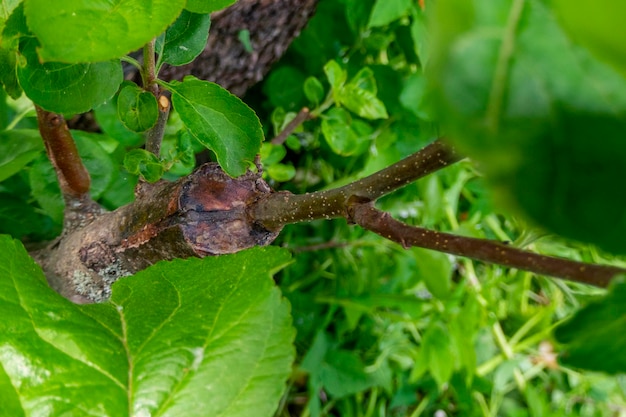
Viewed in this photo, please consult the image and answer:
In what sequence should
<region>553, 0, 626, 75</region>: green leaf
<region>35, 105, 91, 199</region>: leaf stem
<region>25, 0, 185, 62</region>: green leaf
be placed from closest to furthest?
<region>553, 0, 626, 75</region>: green leaf
<region>25, 0, 185, 62</region>: green leaf
<region>35, 105, 91, 199</region>: leaf stem

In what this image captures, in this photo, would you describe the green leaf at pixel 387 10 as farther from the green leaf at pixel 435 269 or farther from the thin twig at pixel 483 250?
the thin twig at pixel 483 250

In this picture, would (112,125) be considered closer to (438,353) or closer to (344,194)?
(344,194)

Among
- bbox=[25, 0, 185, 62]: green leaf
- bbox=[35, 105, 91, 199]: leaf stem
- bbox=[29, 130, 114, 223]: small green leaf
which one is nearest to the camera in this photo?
bbox=[25, 0, 185, 62]: green leaf

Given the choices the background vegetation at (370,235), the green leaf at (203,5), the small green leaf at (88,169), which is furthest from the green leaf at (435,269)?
the green leaf at (203,5)

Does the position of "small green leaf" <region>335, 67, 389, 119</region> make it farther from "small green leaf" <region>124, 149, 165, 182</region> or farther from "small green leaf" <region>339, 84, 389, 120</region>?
"small green leaf" <region>124, 149, 165, 182</region>

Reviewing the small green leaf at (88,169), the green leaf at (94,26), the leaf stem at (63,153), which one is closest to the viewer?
the green leaf at (94,26)

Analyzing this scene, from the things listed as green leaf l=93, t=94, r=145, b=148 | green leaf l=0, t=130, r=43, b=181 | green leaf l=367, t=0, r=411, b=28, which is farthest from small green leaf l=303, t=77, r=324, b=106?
green leaf l=0, t=130, r=43, b=181

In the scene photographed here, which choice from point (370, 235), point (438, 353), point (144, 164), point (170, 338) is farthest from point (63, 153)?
point (438, 353)
